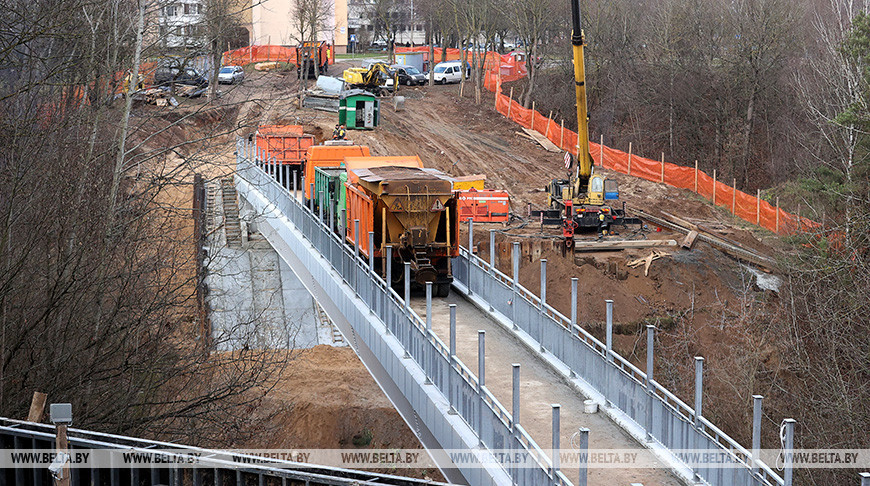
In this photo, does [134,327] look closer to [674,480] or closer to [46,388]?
[46,388]

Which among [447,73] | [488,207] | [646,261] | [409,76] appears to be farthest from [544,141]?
[646,261]

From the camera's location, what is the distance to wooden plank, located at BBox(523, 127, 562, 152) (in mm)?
52656

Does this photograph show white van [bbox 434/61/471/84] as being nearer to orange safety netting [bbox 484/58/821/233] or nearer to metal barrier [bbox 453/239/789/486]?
orange safety netting [bbox 484/58/821/233]

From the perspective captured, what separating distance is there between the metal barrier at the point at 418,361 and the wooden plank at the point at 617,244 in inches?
593

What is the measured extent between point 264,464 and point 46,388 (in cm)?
560

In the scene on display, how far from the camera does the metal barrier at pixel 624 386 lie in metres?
11.4

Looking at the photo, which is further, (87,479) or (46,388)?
(46,388)

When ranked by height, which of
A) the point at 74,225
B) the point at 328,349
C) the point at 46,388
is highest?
the point at 74,225

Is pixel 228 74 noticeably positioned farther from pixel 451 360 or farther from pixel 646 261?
pixel 451 360

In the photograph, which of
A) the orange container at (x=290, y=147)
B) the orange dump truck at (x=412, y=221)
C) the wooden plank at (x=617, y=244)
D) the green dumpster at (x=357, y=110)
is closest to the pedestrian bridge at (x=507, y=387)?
the orange dump truck at (x=412, y=221)

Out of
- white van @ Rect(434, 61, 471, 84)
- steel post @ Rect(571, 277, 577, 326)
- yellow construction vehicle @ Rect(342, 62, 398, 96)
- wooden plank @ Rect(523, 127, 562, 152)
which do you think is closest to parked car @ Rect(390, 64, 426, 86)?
white van @ Rect(434, 61, 471, 84)

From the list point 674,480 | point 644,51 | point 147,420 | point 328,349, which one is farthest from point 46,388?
point 644,51

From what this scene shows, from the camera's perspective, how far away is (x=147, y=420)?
45.6 ft

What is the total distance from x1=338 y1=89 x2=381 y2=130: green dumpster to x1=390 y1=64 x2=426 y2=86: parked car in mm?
19417
